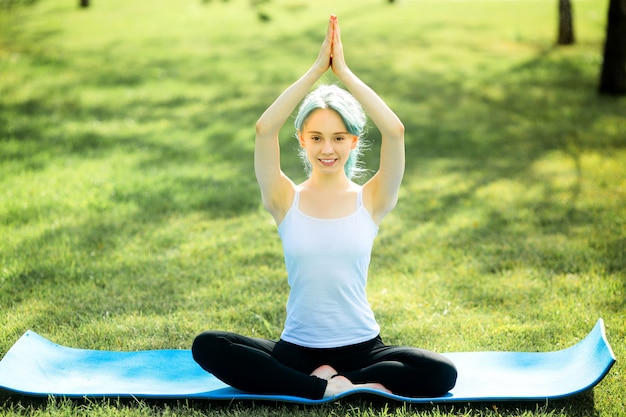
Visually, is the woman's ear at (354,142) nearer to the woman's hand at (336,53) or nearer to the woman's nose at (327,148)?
the woman's nose at (327,148)

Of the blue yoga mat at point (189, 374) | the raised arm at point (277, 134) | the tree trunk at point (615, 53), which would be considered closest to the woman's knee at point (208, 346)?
the blue yoga mat at point (189, 374)

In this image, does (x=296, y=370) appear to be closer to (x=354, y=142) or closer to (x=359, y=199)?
(x=359, y=199)

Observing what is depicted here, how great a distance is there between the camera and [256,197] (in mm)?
6734

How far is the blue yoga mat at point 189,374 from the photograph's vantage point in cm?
332

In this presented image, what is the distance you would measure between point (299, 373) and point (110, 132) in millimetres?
5790

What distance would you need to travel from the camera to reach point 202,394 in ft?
10.9

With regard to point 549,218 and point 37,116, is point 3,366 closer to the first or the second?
point 549,218

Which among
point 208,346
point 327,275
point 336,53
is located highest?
point 336,53

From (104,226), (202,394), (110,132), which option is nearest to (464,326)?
(202,394)

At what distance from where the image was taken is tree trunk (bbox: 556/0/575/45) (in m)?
13.3

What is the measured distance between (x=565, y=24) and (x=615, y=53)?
10.9 ft

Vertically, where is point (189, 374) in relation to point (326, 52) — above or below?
below

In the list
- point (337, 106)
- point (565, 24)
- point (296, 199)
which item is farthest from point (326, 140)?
point (565, 24)

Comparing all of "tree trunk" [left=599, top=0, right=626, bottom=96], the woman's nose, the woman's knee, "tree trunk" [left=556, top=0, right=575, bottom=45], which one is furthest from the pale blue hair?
"tree trunk" [left=556, top=0, right=575, bottom=45]
